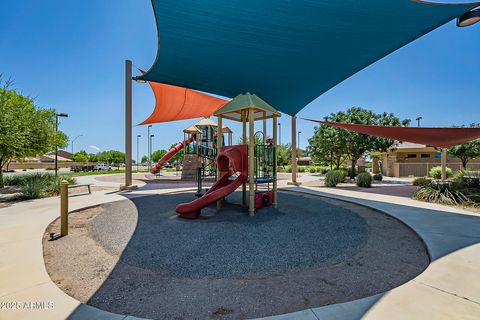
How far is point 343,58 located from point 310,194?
573 cm

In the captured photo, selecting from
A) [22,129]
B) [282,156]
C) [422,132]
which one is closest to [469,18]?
[422,132]

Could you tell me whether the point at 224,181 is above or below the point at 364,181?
above

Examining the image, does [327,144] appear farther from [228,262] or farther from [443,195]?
[228,262]

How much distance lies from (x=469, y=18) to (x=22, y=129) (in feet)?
49.2

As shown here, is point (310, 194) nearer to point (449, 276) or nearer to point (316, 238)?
point (316, 238)

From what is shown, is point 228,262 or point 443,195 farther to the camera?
point 443,195

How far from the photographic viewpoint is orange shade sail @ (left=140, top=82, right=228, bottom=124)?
11.6 meters

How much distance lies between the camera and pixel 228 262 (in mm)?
3545

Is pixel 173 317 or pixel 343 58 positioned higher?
pixel 343 58

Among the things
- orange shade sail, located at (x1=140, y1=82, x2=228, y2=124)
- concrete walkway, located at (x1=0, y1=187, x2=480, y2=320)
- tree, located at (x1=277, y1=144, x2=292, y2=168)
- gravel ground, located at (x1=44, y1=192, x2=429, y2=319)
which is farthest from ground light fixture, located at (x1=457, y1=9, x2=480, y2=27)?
tree, located at (x1=277, y1=144, x2=292, y2=168)

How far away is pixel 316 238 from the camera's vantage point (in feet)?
15.0

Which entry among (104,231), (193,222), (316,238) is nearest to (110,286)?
(104,231)

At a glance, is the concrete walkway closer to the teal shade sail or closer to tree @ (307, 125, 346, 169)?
the teal shade sail

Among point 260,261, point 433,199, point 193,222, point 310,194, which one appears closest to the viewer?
point 260,261
